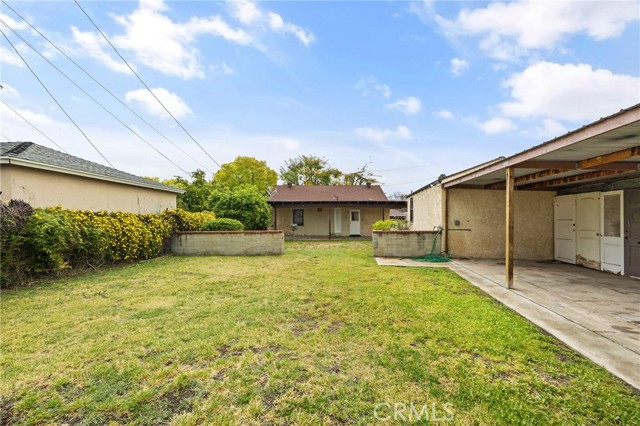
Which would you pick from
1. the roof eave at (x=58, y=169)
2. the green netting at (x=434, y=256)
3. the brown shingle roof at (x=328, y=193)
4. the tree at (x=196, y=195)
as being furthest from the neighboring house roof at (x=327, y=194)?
the roof eave at (x=58, y=169)

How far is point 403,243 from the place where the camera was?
990cm

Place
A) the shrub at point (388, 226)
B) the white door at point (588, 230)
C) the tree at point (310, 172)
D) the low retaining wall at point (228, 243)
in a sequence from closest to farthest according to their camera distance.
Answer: the white door at point (588, 230) < the low retaining wall at point (228, 243) < the shrub at point (388, 226) < the tree at point (310, 172)

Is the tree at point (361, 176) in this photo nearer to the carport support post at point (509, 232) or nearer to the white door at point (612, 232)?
the white door at point (612, 232)

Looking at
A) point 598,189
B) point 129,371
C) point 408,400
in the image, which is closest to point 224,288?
point 129,371

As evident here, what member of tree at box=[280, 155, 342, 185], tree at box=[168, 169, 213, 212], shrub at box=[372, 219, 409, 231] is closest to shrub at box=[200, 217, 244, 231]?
Answer: shrub at box=[372, 219, 409, 231]

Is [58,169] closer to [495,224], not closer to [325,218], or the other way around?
[495,224]

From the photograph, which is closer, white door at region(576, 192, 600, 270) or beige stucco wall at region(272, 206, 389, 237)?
white door at region(576, 192, 600, 270)

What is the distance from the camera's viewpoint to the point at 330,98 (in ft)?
53.5

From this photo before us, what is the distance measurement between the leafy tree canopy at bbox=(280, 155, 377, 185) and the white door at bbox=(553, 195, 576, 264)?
25.5m

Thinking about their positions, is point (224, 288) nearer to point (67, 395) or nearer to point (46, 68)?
point (67, 395)

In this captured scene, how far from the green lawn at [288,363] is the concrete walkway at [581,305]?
0.27 m

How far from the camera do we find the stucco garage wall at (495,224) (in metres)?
9.41

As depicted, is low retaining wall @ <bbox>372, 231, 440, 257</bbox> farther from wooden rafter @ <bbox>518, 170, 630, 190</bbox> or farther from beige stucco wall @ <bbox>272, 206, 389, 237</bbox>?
beige stucco wall @ <bbox>272, 206, 389, 237</bbox>

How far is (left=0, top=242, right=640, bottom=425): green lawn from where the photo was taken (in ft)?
6.92
